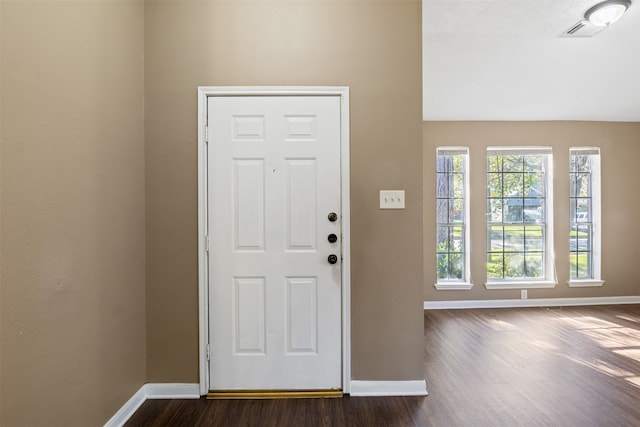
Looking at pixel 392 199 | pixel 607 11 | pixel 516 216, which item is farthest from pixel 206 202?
pixel 516 216

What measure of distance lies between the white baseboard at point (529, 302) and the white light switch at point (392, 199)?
2.47 m

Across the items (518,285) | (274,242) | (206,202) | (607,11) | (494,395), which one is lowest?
(494,395)

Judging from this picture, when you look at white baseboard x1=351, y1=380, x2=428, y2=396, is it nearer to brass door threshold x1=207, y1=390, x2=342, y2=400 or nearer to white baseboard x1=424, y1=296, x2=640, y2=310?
brass door threshold x1=207, y1=390, x2=342, y2=400

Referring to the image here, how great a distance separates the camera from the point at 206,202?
202 cm

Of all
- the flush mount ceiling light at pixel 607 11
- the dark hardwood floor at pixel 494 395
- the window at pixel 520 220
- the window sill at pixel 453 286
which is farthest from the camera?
the window at pixel 520 220

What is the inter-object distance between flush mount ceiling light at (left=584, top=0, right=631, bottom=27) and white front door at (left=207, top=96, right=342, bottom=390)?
212 cm

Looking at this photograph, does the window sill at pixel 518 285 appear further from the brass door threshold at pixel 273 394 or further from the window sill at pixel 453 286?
the brass door threshold at pixel 273 394

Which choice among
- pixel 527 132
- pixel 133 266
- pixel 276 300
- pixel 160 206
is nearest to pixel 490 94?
pixel 527 132

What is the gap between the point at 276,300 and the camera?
2027 millimetres

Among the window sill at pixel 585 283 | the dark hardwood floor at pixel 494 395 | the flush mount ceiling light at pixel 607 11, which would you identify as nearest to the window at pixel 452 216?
the dark hardwood floor at pixel 494 395

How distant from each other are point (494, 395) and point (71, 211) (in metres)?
2.64

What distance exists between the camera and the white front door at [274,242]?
6.62 ft

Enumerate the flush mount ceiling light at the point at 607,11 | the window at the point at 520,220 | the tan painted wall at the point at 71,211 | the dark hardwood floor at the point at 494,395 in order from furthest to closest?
the window at the point at 520,220
the flush mount ceiling light at the point at 607,11
the dark hardwood floor at the point at 494,395
the tan painted wall at the point at 71,211

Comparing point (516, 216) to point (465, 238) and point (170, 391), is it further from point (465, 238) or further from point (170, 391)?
point (170, 391)
